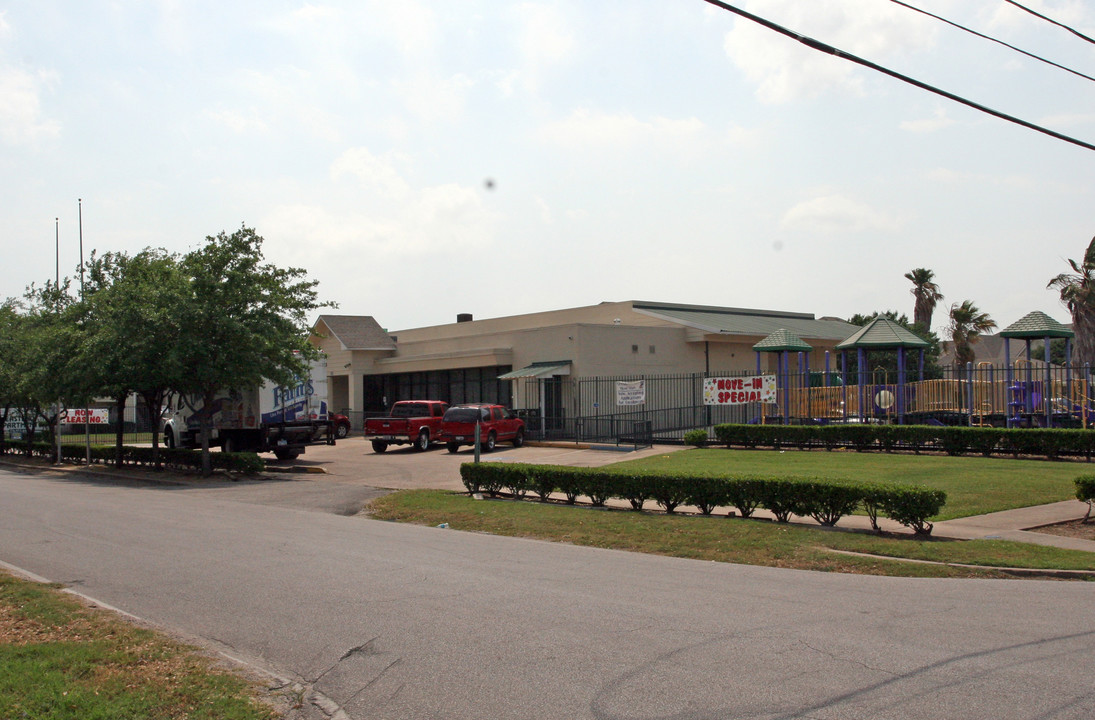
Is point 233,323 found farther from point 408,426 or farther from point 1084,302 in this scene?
point 1084,302

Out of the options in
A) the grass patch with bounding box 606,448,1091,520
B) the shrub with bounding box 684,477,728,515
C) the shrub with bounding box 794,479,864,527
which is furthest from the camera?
the grass patch with bounding box 606,448,1091,520

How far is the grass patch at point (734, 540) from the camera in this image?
10789mm

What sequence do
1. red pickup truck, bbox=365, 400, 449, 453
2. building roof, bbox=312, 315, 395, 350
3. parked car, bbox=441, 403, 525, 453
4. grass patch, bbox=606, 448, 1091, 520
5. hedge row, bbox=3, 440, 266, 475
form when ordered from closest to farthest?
grass patch, bbox=606, 448, 1091, 520, hedge row, bbox=3, 440, 266, 475, parked car, bbox=441, 403, 525, 453, red pickup truck, bbox=365, 400, 449, 453, building roof, bbox=312, 315, 395, 350

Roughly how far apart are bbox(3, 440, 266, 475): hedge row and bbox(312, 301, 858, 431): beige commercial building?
12.8 metres

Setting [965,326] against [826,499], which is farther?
[965,326]

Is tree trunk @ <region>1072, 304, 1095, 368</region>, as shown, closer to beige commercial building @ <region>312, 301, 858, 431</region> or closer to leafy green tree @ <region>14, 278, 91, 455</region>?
beige commercial building @ <region>312, 301, 858, 431</region>

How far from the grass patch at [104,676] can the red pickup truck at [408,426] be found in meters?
23.8

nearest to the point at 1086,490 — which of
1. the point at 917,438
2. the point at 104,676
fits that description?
the point at 917,438

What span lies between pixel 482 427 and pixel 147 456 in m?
11.1

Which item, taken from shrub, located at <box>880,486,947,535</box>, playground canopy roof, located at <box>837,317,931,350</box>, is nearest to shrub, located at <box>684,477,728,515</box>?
shrub, located at <box>880,486,947,535</box>

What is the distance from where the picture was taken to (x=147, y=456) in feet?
97.8

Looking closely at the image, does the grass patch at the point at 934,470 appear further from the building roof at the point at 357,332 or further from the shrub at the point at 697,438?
the building roof at the point at 357,332

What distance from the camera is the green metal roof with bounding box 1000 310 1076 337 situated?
1125 inches

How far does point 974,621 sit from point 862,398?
885 inches
